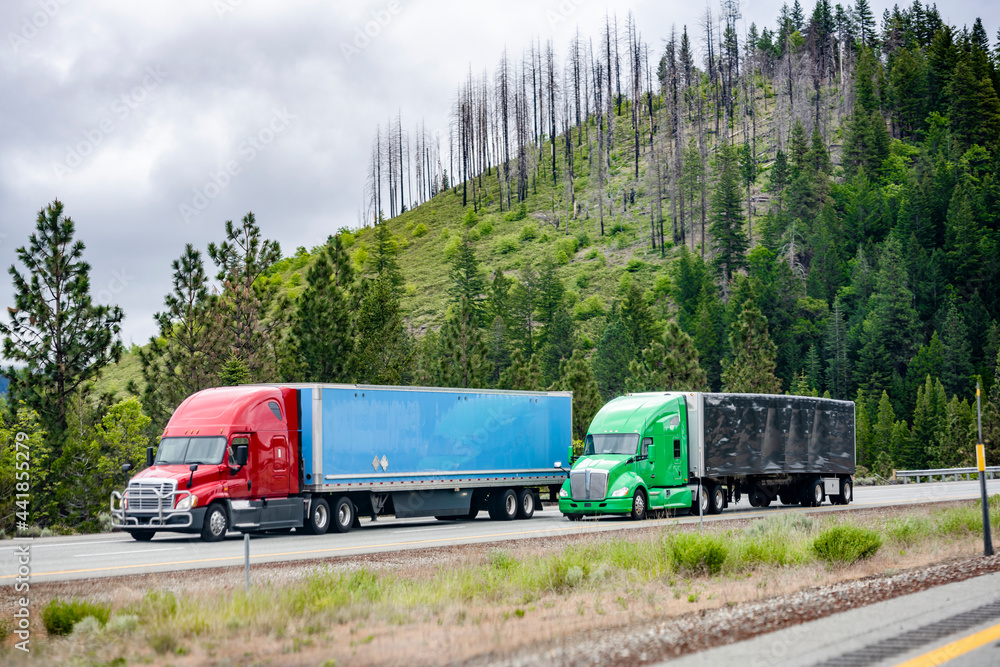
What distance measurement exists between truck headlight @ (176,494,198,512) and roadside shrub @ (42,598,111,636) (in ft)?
36.8

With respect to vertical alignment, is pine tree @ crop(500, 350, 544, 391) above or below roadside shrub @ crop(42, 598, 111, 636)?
above

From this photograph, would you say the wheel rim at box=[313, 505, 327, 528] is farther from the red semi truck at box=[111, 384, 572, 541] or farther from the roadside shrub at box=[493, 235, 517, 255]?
the roadside shrub at box=[493, 235, 517, 255]

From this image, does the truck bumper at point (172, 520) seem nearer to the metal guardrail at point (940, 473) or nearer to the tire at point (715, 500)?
the tire at point (715, 500)

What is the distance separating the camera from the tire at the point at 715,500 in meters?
29.5

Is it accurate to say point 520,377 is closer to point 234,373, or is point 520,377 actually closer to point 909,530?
point 234,373

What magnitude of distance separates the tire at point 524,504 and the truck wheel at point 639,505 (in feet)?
12.7

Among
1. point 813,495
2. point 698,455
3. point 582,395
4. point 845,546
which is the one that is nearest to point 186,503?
point 845,546

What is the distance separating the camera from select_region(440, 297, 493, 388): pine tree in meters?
45.6

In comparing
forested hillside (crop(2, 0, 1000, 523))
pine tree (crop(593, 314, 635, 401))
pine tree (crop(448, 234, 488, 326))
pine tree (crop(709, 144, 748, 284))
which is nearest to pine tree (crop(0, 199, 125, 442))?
forested hillside (crop(2, 0, 1000, 523))

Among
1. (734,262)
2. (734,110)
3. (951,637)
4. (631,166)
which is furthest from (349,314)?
(734,110)

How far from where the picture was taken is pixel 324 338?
36844 mm

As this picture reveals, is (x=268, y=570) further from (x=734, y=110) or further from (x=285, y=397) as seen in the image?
(x=734, y=110)

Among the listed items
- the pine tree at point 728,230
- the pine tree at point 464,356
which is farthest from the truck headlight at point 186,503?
the pine tree at point 728,230

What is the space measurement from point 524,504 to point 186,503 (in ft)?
36.3
